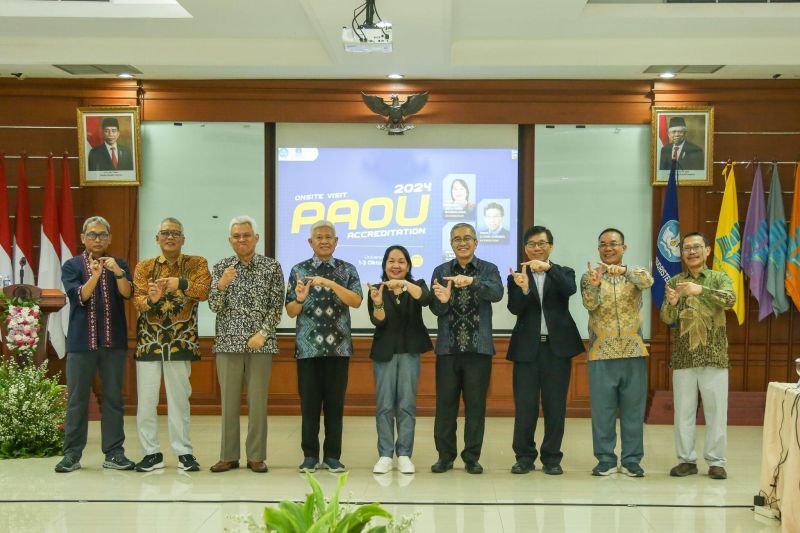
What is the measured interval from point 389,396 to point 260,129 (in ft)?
11.7

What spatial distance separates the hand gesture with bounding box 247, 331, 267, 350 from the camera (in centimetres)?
560

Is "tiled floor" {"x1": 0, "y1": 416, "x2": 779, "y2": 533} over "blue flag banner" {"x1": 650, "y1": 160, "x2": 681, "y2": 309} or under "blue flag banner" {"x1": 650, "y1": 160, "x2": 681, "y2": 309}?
under

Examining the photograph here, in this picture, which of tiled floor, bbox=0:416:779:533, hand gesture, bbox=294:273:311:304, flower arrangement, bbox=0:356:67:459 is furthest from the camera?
flower arrangement, bbox=0:356:67:459

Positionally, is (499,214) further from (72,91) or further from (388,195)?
(72,91)

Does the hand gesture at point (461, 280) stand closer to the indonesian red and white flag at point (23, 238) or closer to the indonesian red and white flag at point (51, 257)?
the indonesian red and white flag at point (51, 257)

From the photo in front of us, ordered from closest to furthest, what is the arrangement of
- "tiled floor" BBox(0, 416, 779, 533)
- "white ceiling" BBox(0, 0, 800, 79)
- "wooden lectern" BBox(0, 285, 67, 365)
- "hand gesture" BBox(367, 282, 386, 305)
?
1. "tiled floor" BBox(0, 416, 779, 533)
2. "hand gesture" BBox(367, 282, 386, 305)
3. "wooden lectern" BBox(0, 285, 67, 365)
4. "white ceiling" BBox(0, 0, 800, 79)

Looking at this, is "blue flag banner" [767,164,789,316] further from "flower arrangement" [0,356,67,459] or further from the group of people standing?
"flower arrangement" [0,356,67,459]

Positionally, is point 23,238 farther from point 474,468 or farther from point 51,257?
point 474,468

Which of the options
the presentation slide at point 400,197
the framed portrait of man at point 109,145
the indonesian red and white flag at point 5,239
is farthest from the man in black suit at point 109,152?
the presentation slide at point 400,197

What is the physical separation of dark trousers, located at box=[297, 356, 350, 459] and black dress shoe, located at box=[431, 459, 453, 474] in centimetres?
62

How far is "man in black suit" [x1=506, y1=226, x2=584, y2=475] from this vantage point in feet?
18.9

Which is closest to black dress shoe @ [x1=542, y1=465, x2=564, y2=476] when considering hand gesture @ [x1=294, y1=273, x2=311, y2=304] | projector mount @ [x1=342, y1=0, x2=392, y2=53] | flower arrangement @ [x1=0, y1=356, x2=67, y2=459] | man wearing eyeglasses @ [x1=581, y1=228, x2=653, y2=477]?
man wearing eyeglasses @ [x1=581, y1=228, x2=653, y2=477]

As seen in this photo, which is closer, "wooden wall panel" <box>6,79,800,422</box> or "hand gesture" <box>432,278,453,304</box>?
"hand gesture" <box>432,278,453,304</box>

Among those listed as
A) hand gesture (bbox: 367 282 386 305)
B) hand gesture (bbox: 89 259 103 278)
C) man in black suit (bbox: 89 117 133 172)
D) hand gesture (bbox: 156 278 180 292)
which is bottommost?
hand gesture (bbox: 367 282 386 305)
